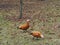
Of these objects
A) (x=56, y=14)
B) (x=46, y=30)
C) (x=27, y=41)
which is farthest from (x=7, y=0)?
(x=27, y=41)

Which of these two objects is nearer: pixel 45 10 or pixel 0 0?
pixel 45 10

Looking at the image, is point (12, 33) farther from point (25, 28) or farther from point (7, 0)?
point (7, 0)

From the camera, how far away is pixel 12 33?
9.52m

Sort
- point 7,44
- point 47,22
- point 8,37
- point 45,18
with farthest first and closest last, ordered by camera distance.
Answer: point 45,18, point 47,22, point 8,37, point 7,44

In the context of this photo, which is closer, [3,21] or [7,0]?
[3,21]

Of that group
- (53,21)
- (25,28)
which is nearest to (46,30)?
(25,28)

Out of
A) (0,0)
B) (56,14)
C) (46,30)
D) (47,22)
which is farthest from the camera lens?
(0,0)

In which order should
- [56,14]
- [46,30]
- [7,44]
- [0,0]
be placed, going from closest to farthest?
1. [7,44]
2. [46,30]
3. [56,14]
4. [0,0]

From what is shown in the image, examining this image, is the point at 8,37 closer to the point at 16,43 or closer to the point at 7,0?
the point at 16,43

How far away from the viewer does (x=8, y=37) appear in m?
9.01

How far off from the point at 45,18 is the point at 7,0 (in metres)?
7.46

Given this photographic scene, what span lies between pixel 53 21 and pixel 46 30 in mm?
1976

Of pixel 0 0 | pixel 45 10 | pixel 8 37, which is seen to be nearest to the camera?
pixel 8 37

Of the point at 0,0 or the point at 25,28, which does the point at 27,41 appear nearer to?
the point at 25,28
